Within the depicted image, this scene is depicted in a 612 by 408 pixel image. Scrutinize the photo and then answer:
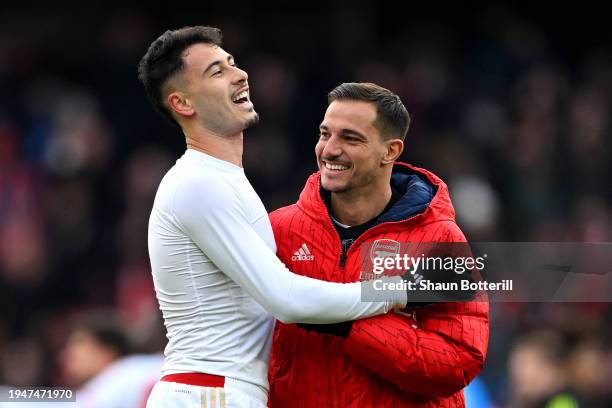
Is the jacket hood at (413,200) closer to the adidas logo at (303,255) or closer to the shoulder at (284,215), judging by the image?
the shoulder at (284,215)

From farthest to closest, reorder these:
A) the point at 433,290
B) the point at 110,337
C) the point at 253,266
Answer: the point at 110,337, the point at 433,290, the point at 253,266

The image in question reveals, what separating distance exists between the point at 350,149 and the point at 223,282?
2.24 ft

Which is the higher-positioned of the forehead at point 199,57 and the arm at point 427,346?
the forehead at point 199,57

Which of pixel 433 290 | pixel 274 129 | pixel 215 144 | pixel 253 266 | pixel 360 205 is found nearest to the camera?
pixel 253 266

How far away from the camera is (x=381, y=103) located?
4.07 meters

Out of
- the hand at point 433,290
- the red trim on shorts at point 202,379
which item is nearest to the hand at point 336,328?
the hand at point 433,290

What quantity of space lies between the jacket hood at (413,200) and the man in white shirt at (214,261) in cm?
26

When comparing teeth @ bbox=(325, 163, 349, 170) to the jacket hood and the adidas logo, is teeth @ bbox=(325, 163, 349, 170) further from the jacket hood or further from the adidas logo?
the adidas logo

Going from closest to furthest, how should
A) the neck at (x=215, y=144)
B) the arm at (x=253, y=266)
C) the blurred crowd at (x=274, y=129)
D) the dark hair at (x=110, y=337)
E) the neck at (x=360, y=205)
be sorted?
the arm at (x=253, y=266) → the neck at (x=215, y=144) → the neck at (x=360, y=205) → the dark hair at (x=110, y=337) → the blurred crowd at (x=274, y=129)

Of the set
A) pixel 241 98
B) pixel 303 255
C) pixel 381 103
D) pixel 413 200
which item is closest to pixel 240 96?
pixel 241 98

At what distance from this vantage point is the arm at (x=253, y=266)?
A: 143 inches

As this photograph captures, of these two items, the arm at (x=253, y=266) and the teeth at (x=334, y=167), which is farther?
the teeth at (x=334, y=167)

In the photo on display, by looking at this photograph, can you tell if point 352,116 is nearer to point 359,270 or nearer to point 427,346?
point 359,270

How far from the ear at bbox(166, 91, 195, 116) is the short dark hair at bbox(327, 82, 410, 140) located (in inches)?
21.6
